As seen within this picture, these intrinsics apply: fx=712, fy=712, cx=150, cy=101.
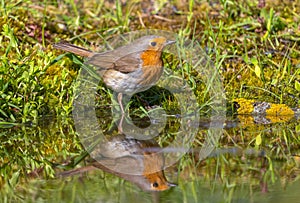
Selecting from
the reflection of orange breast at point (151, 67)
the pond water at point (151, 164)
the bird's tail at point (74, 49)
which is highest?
the bird's tail at point (74, 49)

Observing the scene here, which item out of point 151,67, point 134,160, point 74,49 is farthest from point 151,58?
point 134,160

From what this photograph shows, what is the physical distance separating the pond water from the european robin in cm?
40

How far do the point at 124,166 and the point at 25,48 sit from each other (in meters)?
3.03

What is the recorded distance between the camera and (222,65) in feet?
25.3

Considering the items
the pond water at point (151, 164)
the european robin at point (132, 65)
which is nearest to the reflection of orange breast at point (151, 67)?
the european robin at point (132, 65)

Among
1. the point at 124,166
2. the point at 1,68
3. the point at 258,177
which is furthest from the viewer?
the point at 1,68

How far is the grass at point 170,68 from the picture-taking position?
520 centimetres

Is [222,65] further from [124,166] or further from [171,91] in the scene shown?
[124,166]

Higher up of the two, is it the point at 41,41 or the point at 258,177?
the point at 41,41

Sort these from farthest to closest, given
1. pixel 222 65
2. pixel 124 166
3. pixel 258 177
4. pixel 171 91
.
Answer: pixel 222 65 < pixel 171 91 < pixel 124 166 < pixel 258 177

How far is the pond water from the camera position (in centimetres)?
451

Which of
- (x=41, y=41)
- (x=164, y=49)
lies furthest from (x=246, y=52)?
(x=41, y=41)

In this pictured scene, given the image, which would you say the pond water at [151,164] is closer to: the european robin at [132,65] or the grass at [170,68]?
the grass at [170,68]

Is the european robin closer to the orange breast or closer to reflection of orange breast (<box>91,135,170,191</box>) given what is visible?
the orange breast
